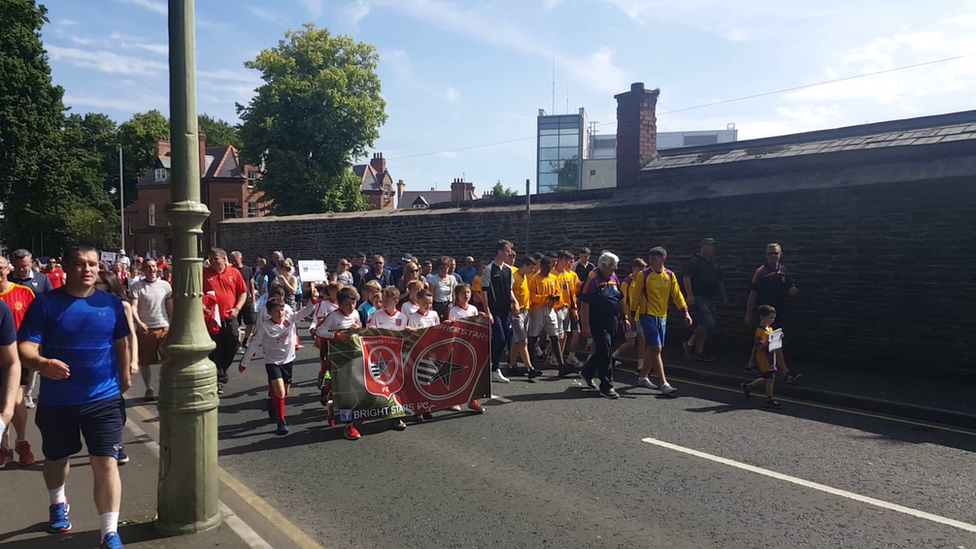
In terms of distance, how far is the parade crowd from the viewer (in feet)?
13.1

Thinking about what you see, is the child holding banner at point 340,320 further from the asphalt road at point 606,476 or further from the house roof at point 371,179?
the house roof at point 371,179

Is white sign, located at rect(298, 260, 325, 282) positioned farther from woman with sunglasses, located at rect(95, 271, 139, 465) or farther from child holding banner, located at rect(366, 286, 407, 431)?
child holding banner, located at rect(366, 286, 407, 431)

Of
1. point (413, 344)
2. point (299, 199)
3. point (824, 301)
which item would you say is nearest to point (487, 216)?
point (824, 301)

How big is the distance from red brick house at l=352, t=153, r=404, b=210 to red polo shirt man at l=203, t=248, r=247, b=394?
53871mm

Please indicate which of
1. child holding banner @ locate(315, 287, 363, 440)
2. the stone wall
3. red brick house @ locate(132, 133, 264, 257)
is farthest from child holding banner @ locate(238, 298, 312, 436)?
red brick house @ locate(132, 133, 264, 257)

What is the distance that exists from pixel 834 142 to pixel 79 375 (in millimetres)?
12801

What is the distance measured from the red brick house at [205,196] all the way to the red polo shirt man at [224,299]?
4229 cm

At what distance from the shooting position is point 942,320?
32.4ft

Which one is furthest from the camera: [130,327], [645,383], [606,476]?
[645,383]

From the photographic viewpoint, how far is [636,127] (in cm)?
1600

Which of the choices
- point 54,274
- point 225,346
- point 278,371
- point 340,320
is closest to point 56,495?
point 278,371

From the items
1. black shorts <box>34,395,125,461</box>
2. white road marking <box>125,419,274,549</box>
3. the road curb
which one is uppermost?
black shorts <box>34,395,125,461</box>

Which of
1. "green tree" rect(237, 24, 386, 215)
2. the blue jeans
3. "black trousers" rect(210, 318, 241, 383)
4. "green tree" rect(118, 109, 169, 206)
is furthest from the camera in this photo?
"green tree" rect(118, 109, 169, 206)

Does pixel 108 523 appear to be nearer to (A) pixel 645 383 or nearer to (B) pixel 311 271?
(A) pixel 645 383
